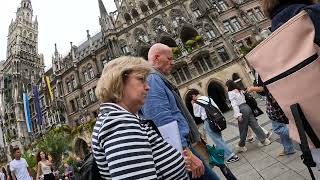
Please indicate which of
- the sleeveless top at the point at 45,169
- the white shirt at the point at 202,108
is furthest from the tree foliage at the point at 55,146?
the white shirt at the point at 202,108

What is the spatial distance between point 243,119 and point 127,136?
6038mm

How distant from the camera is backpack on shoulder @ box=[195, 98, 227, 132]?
21.5ft

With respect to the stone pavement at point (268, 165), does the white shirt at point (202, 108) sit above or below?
above

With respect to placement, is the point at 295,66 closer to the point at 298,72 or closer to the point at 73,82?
the point at 298,72

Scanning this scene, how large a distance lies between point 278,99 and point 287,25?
0.51m

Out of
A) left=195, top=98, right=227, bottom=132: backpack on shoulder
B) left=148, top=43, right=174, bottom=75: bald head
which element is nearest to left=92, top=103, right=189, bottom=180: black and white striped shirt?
left=148, top=43, right=174, bottom=75: bald head

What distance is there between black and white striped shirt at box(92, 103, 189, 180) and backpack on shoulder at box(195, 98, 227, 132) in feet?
15.8

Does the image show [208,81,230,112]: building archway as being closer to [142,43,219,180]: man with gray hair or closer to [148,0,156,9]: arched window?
[148,0,156,9]: arched window

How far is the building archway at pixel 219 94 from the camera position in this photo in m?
28.1

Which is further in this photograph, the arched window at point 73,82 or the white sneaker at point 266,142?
the arched window at point 73,82

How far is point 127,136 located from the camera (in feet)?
5.24

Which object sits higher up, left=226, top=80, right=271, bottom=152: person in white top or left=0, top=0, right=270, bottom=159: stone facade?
left=0, top=0, right=270, bottom=159: stone facade

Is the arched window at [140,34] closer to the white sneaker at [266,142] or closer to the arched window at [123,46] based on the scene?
the arched window at [123,46]

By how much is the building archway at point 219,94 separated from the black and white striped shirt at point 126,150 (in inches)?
1036
